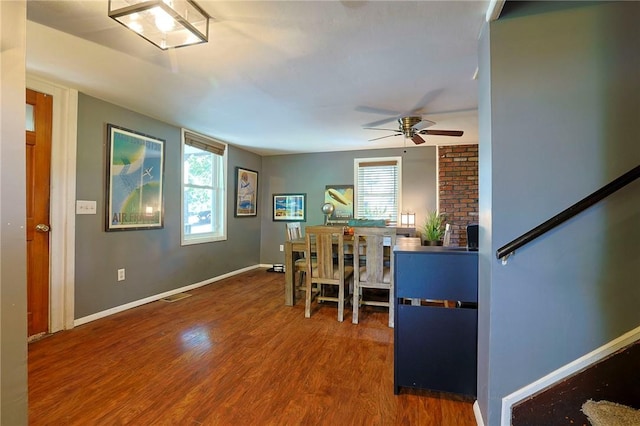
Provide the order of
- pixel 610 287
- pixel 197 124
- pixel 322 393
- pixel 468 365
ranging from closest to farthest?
pixel 610 287, pixel 468 365, pixel 322 393, pixel 197 124

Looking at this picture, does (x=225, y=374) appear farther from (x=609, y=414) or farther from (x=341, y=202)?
(x=341, y=202)

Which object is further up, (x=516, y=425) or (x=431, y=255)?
(x=431, y=255)

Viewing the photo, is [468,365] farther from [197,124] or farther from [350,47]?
[197,124]

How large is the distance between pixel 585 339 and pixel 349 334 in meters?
1.74

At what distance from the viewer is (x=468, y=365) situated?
5.74ft

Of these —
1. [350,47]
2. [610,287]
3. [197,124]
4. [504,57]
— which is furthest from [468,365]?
[197,124]

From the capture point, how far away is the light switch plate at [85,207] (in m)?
2.88

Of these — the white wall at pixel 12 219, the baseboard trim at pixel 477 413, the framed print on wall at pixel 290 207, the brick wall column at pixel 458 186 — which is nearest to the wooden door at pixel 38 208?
the white wall at pixel 12 219

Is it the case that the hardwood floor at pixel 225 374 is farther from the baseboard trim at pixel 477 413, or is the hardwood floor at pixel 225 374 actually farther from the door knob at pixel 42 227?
the door knob at pixel 42 227

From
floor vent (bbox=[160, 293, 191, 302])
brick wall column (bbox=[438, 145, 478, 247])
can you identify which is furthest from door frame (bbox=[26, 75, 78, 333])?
brick wall column (bbox=[438, 145, 478, 247])

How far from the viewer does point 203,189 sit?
183 inches

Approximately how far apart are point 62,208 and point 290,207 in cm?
355

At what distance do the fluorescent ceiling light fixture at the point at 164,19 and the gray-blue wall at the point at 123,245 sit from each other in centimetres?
176

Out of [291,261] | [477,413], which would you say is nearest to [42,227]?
[291,261]
